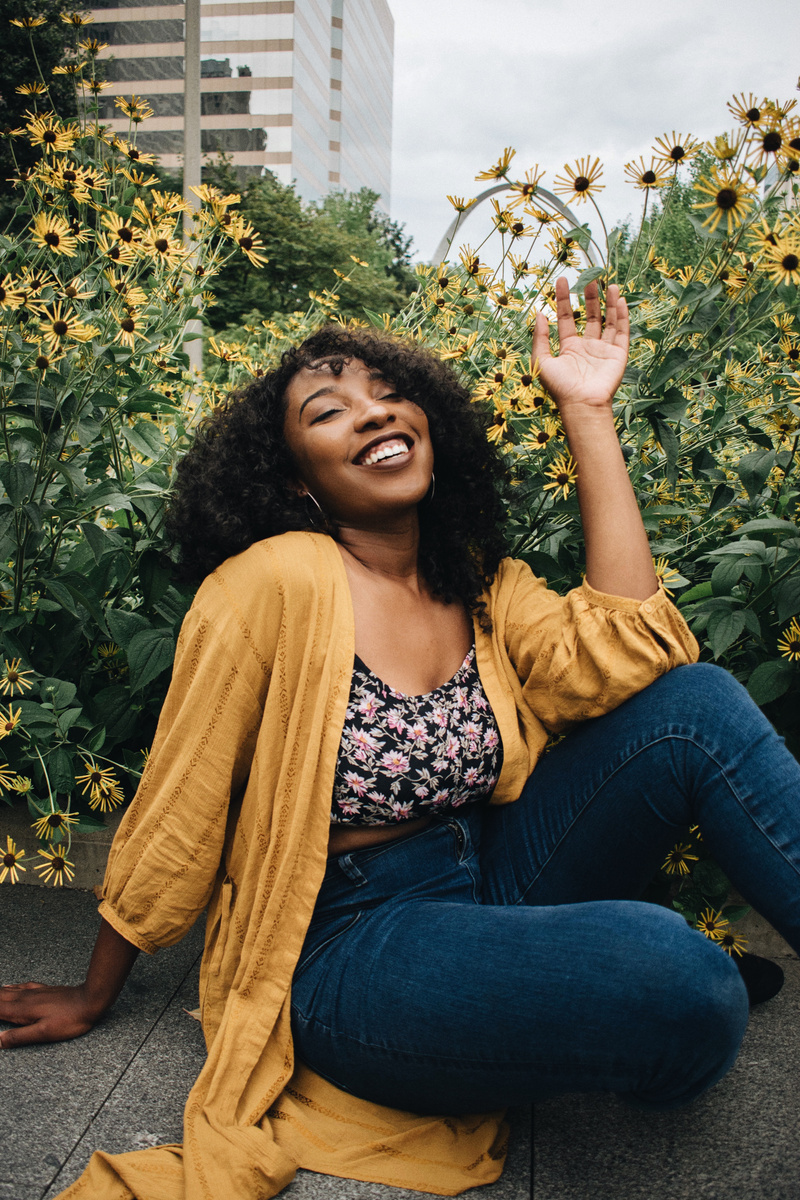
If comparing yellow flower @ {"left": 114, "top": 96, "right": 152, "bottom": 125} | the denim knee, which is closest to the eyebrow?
the denim knee

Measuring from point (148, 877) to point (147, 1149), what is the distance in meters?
0.39

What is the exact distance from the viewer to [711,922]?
5.90ft

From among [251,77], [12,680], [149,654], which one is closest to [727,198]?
[149,654]

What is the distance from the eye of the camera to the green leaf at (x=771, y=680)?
1.76m

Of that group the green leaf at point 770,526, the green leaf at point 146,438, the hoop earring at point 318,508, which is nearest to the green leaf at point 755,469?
the green leaf at point 770,526

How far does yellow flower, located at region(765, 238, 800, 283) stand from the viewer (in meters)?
1.39

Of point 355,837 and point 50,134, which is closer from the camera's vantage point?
point 355,837

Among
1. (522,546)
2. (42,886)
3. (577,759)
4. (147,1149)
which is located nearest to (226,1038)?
(147,1149)

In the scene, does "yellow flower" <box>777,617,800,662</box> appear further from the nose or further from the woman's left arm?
the nose

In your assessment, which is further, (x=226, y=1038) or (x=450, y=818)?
(x=450, y=818)

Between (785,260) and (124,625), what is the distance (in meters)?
1.45

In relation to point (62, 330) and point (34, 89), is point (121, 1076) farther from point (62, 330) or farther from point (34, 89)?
point (34, 89)

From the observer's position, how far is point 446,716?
1503 millimetres

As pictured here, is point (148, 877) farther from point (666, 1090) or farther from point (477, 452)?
point (477, 452)
